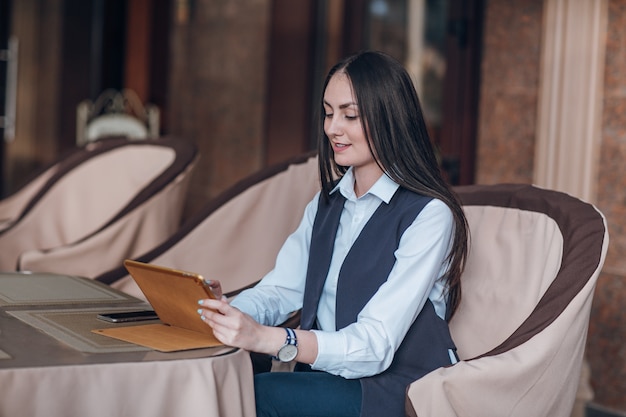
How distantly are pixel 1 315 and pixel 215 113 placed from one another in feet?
12.9

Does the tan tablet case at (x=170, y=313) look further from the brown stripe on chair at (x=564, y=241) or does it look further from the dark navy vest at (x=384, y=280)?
the brown stripe on chair at (x=564, y=241)

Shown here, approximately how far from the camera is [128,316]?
1.85m

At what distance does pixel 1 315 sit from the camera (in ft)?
5.98

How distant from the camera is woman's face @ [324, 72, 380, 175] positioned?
6.20 ft

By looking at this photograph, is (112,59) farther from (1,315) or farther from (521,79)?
(1,315)

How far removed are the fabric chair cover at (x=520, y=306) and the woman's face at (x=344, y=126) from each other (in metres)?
0.41

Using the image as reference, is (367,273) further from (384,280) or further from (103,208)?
(103,208)

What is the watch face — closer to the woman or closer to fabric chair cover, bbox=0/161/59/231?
the woman

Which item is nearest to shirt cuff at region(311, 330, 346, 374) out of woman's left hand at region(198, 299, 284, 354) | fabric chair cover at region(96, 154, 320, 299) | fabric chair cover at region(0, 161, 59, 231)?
woman's left hand at region(198, 299, 284, 354)

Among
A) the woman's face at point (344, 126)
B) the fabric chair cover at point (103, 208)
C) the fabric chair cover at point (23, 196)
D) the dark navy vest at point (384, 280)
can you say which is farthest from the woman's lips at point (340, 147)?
the fabric chair cover at point (23, 196)

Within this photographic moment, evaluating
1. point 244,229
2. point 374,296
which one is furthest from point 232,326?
point 244,229

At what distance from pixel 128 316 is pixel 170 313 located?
0.12m

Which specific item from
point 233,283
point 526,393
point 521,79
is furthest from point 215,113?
point 526,393

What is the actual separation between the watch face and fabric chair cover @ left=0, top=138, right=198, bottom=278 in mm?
1780
